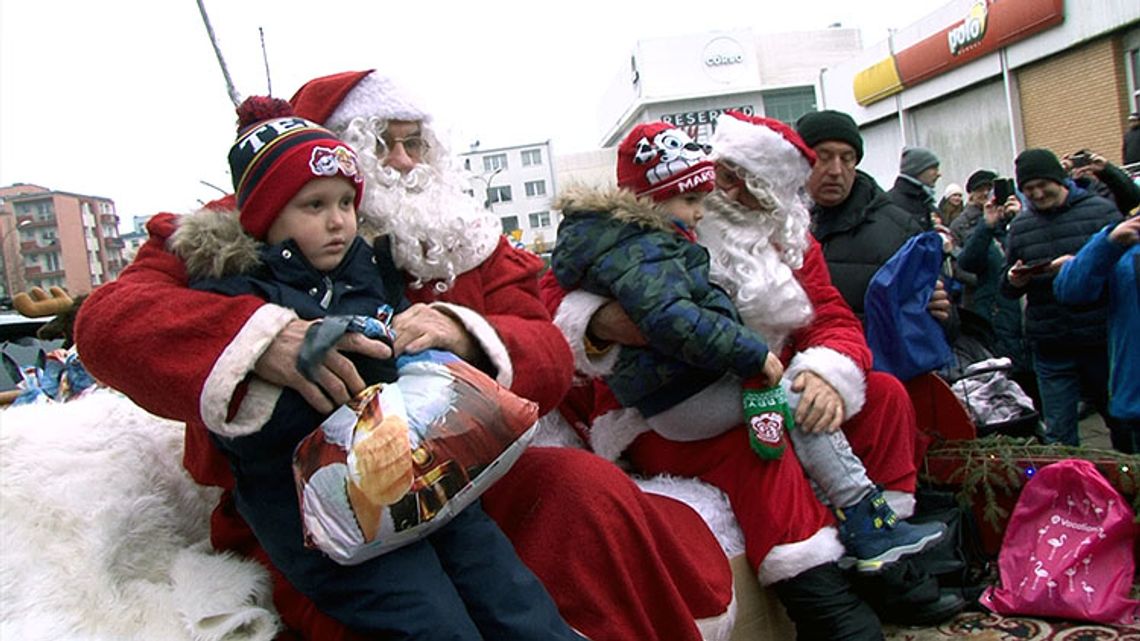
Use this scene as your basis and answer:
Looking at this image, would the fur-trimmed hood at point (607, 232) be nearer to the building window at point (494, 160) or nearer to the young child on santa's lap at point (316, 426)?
the young child on santa's lap at point (316, 426)

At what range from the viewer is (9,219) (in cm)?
3569

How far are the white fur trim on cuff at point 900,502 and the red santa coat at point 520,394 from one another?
0.72 meters

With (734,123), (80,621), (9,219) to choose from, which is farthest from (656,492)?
(9,219)

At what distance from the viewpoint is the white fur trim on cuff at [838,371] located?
274cm

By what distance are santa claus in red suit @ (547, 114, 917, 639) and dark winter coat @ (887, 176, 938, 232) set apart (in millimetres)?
1224

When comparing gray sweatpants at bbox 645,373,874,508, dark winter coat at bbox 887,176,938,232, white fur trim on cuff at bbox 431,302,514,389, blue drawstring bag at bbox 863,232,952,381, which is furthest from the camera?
dark winter coat at bbox 887,176,938,232

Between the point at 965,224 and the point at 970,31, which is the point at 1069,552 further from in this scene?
the point at 970,31

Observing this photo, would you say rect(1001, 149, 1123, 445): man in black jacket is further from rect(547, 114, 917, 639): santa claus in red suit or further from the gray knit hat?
rect(547, 114, 917, 639): santa claus in red suit

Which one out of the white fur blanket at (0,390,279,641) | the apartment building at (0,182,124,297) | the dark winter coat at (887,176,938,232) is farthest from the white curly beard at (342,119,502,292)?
the apartment building at (0,182,124,297)

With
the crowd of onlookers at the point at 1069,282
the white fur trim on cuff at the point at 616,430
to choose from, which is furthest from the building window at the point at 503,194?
the white fur trim on cuff at the point at 616,430

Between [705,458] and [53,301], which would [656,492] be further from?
[53,301]

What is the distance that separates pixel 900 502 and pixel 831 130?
59.8 inches

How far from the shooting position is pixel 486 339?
189cm

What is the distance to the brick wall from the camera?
15539 millimetres
